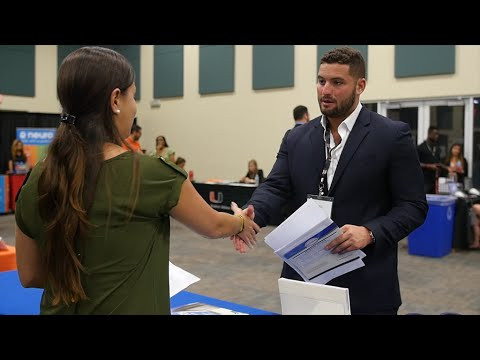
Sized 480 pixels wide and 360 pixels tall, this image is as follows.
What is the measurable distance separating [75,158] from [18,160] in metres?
10.6

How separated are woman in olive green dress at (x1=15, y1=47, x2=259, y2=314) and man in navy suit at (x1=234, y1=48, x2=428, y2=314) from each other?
0.61m

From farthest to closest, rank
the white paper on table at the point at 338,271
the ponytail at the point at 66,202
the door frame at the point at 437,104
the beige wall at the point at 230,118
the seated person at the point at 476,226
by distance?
the beige wall at the point at 230,118 < the door frame at the point at 437,104 < the seated person at the point at 476,226 < the white paper on table at the point at 338,271 < the ponytail at the point at 66,202

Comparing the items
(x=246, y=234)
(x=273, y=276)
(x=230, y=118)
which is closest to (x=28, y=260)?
(x=246, y=234)

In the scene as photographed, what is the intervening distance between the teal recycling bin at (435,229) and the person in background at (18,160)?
806 cm

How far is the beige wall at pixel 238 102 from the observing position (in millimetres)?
9234

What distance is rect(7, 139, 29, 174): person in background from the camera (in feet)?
35.5

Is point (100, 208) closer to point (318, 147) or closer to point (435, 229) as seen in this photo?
point (318, 147)

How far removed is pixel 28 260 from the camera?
1.26m

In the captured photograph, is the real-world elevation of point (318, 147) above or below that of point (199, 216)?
above

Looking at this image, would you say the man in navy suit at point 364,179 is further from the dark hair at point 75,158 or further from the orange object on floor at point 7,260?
the orange object on floor at point 7,260

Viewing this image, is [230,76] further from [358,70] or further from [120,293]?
[120,293]

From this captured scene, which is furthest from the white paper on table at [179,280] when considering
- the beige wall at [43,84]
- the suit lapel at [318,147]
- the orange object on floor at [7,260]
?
the beige wall at [43,84]

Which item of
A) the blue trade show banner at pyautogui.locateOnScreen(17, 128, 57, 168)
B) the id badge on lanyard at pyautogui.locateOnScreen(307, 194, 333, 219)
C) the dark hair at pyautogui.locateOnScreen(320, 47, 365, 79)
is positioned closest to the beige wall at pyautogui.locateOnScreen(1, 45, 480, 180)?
the blue trade show banner at pyautogui.locateOnScreen(17, 128, 57, 168)

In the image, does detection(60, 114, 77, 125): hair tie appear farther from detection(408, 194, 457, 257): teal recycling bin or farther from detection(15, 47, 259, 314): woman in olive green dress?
detection(408, 194, 457, 257): teal recycling bin
